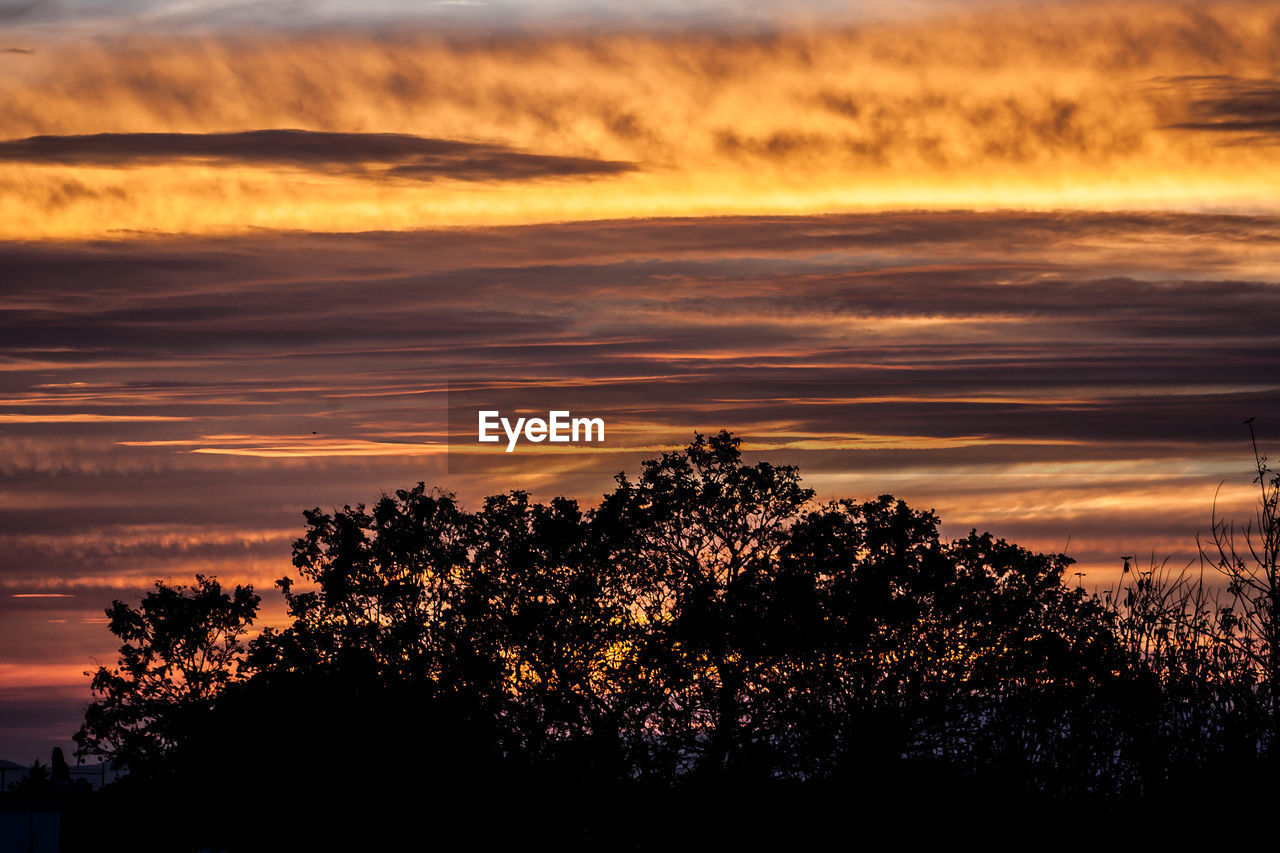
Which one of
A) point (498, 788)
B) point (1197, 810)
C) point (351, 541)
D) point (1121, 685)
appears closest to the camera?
point (1197, 810)

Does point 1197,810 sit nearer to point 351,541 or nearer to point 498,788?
point 498,788

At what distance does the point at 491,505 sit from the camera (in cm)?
3869

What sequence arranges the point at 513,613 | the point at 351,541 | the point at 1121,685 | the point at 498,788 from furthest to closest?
the point at 351,541
the point at 513,613
the point at 498,788
the point at 1121,685

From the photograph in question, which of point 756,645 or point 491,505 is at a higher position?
point 491,505

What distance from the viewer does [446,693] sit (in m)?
35.9

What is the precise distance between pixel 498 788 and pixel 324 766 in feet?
15.1

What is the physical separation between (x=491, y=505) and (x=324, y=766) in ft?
24.3

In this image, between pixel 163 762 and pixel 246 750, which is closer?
pixel 246 750

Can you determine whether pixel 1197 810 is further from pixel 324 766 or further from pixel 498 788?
pixel 324 766

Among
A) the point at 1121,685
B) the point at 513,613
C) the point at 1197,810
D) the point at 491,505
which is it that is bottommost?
the point at 1197,810

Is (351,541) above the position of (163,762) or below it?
above

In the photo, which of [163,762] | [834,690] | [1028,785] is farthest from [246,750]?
[1028,785]

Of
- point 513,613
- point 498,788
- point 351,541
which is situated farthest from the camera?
point 351,541

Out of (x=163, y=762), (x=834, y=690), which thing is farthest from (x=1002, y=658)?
(x=163, y=762)
